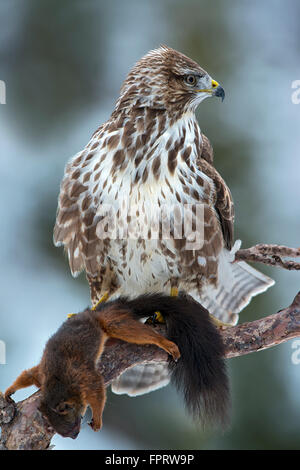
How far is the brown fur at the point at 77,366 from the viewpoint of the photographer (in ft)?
6.98

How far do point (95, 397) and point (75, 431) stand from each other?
0.12 metres

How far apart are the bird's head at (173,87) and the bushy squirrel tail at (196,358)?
2.57ft

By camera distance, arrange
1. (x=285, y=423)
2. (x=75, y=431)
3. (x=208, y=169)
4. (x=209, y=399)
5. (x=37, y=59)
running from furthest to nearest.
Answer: (x=37, y=59)
(x=285, y=423)
(x=208, y=169)
(x=209, y=399)
(x=75, y=431)

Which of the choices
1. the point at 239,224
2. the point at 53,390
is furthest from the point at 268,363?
the point at 53,390

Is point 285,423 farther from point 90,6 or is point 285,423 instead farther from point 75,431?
point 90,6

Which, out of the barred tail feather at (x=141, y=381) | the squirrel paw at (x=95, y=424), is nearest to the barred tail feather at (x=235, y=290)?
the barred tail feather at (x=141, y=381)

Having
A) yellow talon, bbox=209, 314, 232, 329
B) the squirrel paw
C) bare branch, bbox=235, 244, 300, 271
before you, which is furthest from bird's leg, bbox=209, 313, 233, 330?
the squirrel paw

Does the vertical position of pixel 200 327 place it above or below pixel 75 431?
above

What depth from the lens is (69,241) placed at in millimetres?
3002

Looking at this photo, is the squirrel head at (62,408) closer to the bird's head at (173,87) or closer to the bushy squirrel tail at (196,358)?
the bushy squirrel tail at (196,358)

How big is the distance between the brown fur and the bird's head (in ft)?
2.84

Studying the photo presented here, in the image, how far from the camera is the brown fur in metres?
2.13
